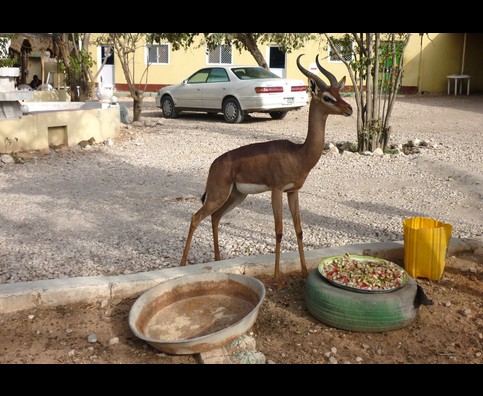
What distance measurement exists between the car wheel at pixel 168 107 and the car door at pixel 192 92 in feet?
0.87

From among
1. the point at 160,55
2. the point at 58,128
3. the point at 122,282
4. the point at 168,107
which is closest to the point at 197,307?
the point at 122,282

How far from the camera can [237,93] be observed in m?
14.5

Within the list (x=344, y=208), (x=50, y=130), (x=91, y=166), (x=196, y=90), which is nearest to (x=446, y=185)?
(x=344, y=208)

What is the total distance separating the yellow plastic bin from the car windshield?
11.4m

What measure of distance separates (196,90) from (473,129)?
777 cm

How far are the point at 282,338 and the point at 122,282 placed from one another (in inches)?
48.9

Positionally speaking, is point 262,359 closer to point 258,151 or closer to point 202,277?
point 202,277

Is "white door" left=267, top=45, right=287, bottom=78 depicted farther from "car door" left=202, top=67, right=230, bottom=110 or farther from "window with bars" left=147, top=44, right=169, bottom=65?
"car door" left=202, top=67, right=230, bottom=110

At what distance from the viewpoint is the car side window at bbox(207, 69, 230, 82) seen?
1521 cm

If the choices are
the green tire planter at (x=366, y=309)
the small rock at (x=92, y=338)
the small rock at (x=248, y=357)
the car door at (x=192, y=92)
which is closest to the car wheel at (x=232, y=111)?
the car door at (x=192, y=92)

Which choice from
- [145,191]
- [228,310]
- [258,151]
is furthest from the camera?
[145,191]

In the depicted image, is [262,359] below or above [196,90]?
below

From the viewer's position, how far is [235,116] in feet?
48.3

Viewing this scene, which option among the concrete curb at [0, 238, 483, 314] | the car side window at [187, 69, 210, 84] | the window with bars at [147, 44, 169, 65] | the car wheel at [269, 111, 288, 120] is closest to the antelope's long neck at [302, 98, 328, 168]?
the concrete curb at [0, 238, 483, 314]
